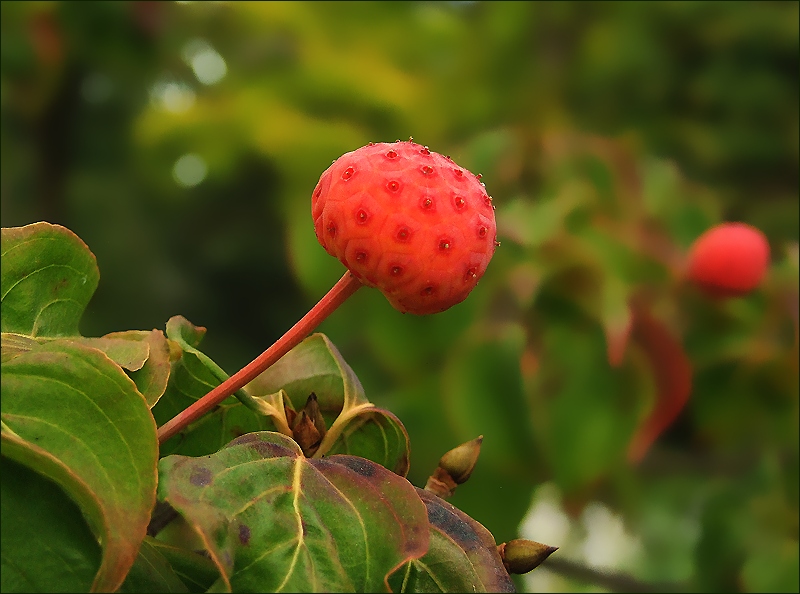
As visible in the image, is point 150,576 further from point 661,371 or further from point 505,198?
point 505,198

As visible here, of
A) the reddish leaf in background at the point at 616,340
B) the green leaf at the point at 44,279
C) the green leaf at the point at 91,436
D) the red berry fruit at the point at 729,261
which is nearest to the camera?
the green leaf at the point at 91,436

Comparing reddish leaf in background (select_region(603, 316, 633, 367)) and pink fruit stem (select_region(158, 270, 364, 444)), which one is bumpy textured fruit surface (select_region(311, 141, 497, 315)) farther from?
reddish leaf in background (select_region(603, 316, 633, 367))

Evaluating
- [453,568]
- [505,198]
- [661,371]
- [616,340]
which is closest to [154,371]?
[453,568]

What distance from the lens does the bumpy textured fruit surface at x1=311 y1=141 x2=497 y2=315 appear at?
43cm

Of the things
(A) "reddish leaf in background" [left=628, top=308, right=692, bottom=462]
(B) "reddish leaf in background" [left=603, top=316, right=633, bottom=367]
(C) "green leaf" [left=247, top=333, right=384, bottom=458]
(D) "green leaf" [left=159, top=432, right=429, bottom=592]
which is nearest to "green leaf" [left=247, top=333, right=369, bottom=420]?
(C) "green leaf" [left=247, top=333, right=384, bottom=458]

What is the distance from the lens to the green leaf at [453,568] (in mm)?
406

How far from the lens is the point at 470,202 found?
0.44m

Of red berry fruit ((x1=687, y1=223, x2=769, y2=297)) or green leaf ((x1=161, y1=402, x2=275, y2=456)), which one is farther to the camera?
red berry fruit ((x1=687, y1=223, x2=769, y2=297))

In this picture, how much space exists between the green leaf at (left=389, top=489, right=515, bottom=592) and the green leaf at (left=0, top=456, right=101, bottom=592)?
0.14 metres

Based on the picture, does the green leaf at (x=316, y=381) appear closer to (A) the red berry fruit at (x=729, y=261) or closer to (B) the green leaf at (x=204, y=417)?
(B) the green leaf at (x=204, y=417)

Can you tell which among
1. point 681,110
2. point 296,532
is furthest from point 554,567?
point 681,110

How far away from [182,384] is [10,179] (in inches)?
92.6

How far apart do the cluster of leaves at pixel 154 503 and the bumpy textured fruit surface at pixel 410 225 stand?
92 millimetres

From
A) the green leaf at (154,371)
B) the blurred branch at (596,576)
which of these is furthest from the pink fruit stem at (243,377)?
the blurred branch at (596,576)
